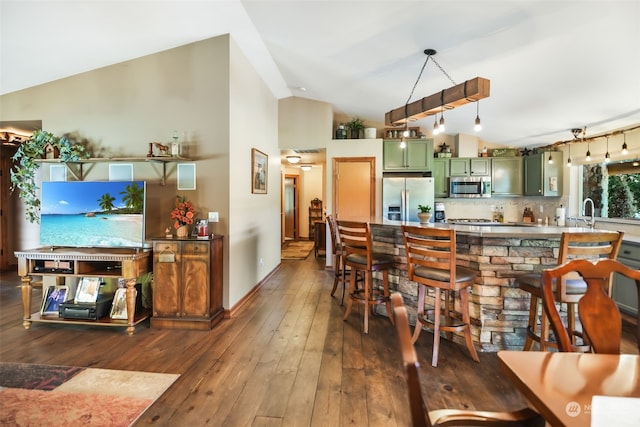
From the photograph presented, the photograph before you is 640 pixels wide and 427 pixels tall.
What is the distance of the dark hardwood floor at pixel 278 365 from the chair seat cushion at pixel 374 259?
66cm

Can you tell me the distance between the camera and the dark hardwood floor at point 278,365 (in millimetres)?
1922

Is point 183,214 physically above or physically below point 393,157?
below

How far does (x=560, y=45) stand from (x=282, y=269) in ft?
16.2

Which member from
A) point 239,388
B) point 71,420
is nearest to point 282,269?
point 239,388

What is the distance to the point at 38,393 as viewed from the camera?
212cm

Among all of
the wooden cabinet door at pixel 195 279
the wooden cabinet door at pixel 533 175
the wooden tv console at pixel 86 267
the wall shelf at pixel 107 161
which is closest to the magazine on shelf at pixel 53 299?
the wooden tv console at pixel 86 267

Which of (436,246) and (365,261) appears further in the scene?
(365,261)

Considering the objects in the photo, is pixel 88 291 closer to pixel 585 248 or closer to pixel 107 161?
pixel 107 161

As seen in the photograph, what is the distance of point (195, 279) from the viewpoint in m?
3.17

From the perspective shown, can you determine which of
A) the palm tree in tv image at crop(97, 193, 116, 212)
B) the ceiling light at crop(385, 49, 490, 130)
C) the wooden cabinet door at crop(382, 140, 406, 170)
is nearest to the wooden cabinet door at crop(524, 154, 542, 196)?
the wooden cabinet door at crop(382, 140, 406, 170)

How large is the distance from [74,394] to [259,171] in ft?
10.5

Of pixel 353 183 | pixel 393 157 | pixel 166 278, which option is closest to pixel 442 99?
pixel 393 157

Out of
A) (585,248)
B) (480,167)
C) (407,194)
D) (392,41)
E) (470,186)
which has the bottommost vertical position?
(585,248)

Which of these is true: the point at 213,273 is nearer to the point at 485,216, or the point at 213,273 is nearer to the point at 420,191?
the point at 420,191
